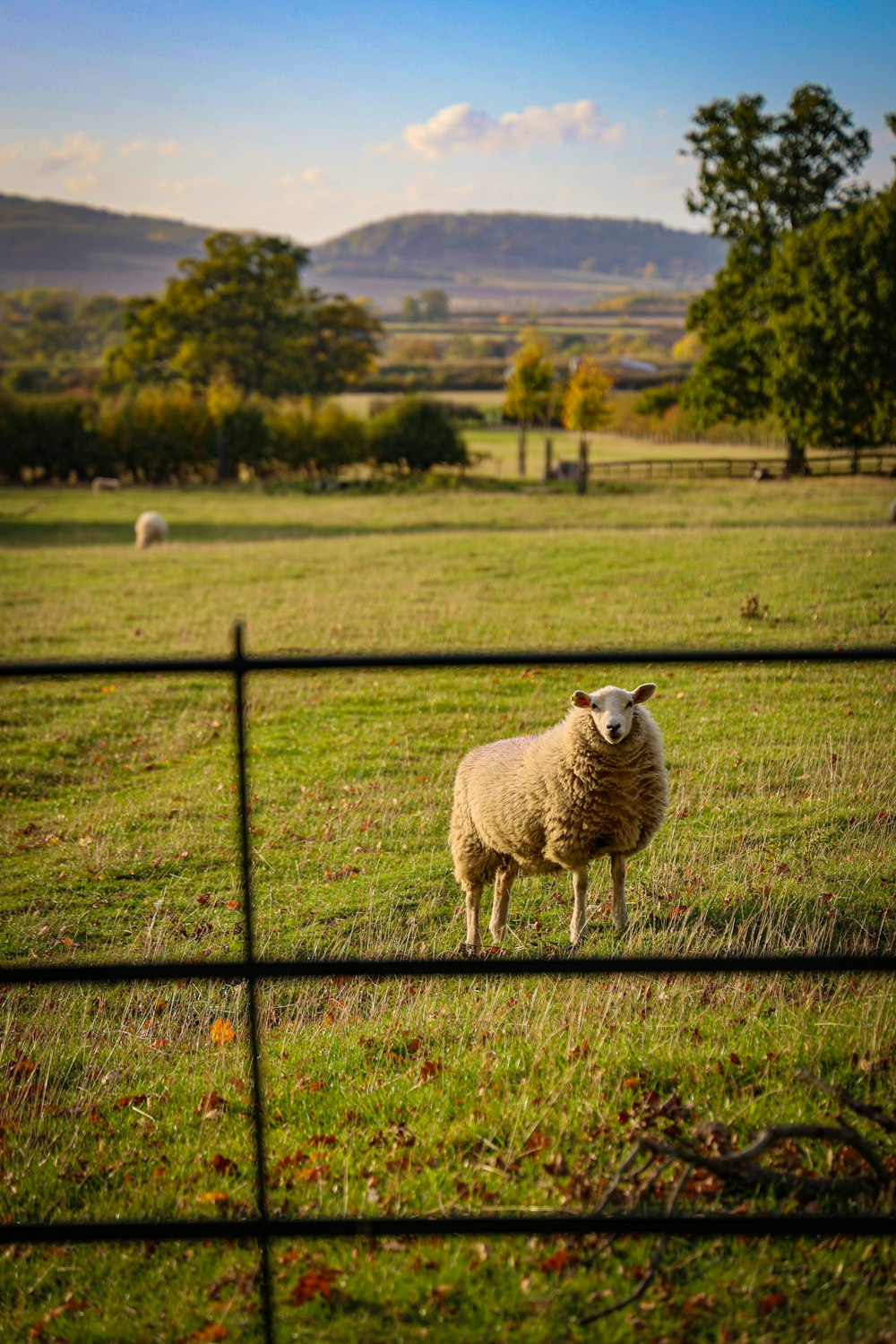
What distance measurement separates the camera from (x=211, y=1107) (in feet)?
13.1

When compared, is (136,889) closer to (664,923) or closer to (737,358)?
(664,923)

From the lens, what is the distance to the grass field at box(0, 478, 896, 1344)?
9.78 ft

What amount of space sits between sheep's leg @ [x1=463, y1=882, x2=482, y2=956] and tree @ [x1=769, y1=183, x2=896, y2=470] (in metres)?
37.9

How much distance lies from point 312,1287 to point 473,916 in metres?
2.98

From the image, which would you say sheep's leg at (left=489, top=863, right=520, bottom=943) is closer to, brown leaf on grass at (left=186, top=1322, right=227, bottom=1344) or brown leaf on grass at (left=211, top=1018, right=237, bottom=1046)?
brown leaf on grass at (left=211, top=1018, right=237, bottom=1046)

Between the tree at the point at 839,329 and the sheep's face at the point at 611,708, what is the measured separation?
37950 millimetres

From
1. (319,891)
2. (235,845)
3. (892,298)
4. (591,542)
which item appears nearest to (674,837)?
(319,891)

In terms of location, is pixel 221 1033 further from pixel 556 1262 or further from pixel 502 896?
pixel 556 1262

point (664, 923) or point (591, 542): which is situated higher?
point (591, 542)

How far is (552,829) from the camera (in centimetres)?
550

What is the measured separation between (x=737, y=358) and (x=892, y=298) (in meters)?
6.87

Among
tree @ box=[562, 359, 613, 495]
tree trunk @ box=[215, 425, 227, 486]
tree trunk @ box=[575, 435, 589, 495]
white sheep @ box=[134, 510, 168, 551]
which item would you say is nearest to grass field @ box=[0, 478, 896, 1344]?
white sheep @ box=[134, 510, 168, 551]

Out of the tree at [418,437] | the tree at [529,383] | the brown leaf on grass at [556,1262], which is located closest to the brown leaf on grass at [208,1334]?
the brown leaf on grass at [556,1262]

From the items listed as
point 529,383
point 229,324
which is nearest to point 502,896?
point 529,383
